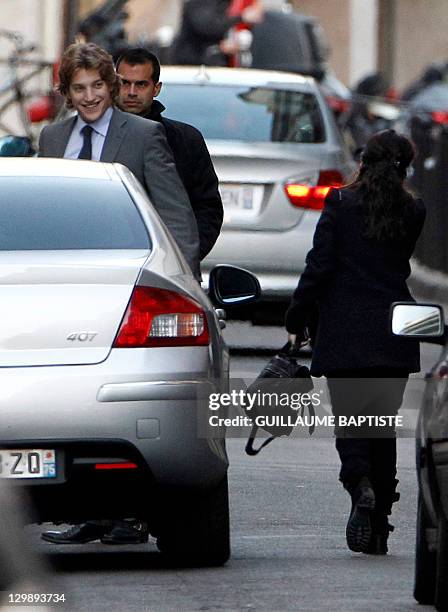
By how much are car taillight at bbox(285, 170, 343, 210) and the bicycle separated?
391 cm

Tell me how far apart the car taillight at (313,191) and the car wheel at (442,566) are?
7.96 meters

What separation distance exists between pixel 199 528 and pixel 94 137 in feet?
6.60

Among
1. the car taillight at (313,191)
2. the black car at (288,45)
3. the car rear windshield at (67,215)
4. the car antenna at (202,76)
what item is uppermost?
the car rear windshield at (67,215)

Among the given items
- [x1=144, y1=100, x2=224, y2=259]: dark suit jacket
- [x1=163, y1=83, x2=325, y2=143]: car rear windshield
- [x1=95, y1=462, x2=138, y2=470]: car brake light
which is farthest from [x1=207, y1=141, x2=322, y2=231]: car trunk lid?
[x1=95, y1=462, x2=138, y2=470]: car brake light

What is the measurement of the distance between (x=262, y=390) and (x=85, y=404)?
1.79 meters

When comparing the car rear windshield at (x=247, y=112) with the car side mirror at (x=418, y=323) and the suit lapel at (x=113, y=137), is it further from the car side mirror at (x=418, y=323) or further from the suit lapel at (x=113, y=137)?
the car side mirror at (x=418, y=323)

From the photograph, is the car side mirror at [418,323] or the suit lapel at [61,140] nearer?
the car side mirror at [418,323]

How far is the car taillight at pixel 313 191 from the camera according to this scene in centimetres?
1475

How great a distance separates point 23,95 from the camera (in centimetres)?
2352

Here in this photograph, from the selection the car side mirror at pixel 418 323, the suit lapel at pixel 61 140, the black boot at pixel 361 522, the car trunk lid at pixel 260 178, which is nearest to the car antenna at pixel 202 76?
the car trunk lid at pixel 260 178

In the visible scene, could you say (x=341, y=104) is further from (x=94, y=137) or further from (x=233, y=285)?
(x=233, y=285)

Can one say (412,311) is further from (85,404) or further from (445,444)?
(85,404)

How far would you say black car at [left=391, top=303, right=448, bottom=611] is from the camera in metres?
6.70

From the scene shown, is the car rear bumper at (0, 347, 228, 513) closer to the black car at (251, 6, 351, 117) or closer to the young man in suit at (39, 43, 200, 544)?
the young man in suit at (39, 43, 200, 544)
